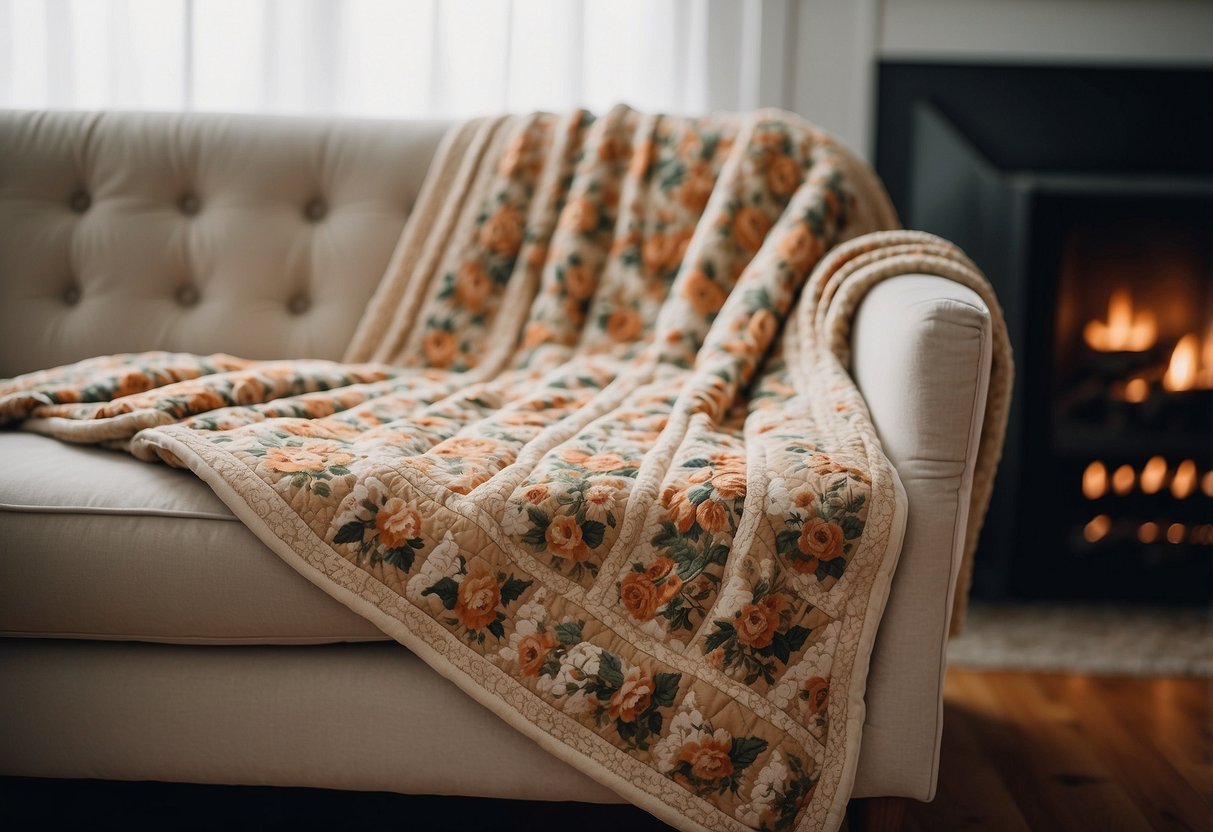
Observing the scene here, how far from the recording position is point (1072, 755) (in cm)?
124

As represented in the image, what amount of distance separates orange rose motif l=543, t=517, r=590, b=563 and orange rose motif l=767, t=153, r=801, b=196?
782 mm

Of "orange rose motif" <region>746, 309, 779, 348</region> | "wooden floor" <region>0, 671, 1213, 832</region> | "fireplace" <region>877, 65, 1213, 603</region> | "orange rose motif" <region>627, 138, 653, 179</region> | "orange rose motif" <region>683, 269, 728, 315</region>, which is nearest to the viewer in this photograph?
"wooden floor" <region>0, 671, 1213, 832</region>

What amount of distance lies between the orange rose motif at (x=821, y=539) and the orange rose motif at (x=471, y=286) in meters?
0.74

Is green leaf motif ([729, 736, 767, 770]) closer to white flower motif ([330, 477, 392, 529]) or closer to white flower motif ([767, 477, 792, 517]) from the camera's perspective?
white flower motif ([767, 477, 792, 517])

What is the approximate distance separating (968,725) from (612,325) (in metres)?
0.75

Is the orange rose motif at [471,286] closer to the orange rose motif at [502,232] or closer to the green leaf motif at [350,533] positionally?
the orange rose motif at [502,232]

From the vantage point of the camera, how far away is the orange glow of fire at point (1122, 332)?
186 cm

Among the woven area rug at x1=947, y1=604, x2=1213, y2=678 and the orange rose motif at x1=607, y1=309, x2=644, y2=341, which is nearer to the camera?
the orange rose motif at x1=607, y1=309, x2=644, y2=341

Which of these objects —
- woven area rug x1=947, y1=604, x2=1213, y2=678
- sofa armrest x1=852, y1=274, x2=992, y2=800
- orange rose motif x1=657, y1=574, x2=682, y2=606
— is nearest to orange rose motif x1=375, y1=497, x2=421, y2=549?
orange rose motif x1=657, y1=574, x2=682, y2=606

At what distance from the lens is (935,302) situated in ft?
2.90

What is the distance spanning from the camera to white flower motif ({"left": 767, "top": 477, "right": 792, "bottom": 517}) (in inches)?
33.1

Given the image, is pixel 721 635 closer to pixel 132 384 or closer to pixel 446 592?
pixel 446 592

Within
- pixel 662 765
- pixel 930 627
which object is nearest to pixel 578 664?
pixel 662 765

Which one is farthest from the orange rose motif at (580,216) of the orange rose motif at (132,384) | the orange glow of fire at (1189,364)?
the orange glow of fire at (1189,364)
